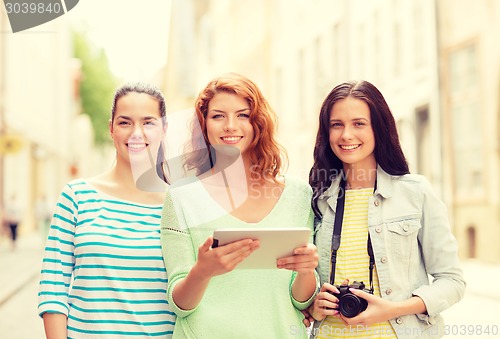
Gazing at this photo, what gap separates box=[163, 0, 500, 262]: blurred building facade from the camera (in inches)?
558

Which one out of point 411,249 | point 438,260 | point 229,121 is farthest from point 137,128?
point 438,260

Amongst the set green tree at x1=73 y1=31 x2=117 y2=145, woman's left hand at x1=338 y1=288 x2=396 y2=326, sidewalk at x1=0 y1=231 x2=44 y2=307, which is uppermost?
green tree at x1=73 y1=31 x2=117 y2=145

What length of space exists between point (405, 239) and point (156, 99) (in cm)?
119

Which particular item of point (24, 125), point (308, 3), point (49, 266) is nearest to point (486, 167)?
point (308, 3)

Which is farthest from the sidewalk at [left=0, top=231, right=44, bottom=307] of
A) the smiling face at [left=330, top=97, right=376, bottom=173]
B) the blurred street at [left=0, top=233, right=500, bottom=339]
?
the smiling face at [left=330, top=97, right=376, bottom=173]

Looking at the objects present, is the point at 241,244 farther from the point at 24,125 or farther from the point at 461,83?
the point at 24,125

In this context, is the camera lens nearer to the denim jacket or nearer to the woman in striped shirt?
the denim jacket

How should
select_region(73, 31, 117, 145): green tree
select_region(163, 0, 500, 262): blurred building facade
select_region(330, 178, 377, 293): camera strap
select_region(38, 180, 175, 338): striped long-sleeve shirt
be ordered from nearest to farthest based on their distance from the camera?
select_region(38, 180, 175, 338): striped long-sleeve shirt, select_region(330, 178, 377, 293): camera strap, select_region(163, 0, 500, 262): blurred building facade, select_region(73, 31, 117, 145): green tree

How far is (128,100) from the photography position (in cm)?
287

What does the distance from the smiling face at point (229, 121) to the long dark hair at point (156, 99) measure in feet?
1.00

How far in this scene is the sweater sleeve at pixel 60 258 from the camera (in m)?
2.69

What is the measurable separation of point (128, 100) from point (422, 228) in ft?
4.35

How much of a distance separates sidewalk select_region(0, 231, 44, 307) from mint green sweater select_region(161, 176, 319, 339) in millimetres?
8091

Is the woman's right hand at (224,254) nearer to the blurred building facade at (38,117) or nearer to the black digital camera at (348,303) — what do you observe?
Answer: the black digital camera at (348,303)
